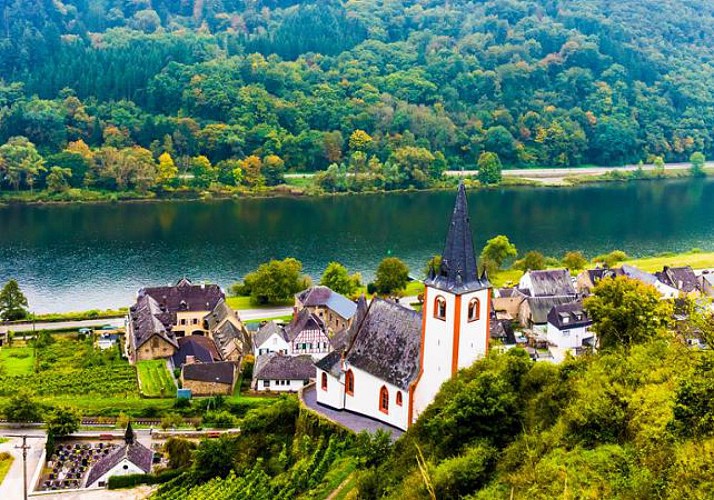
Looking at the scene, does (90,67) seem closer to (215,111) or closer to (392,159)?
(215,111)

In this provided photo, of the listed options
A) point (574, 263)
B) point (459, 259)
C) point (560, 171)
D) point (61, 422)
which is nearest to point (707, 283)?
point (574, 263)

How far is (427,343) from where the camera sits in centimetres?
2338

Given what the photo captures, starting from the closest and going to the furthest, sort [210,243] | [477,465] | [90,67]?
[477,465] < [210,243] < [90,67]

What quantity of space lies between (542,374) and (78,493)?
1412cm

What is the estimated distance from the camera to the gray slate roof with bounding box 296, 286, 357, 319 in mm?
39469

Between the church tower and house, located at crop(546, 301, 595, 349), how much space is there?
13.5 m

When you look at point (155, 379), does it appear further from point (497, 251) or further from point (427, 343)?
point (497, 251)

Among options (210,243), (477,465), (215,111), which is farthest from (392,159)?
(477,465)

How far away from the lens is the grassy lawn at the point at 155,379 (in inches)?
1270

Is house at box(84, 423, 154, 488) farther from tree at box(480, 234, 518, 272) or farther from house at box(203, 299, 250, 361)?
tree at box(480, 234, 518, 272)

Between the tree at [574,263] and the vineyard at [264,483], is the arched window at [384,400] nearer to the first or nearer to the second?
the vineyard at [264,483]

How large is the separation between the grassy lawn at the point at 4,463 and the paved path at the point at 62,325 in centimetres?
1498

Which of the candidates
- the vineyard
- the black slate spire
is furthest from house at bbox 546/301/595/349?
the vineyard

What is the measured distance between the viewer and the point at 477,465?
15.7 meters
